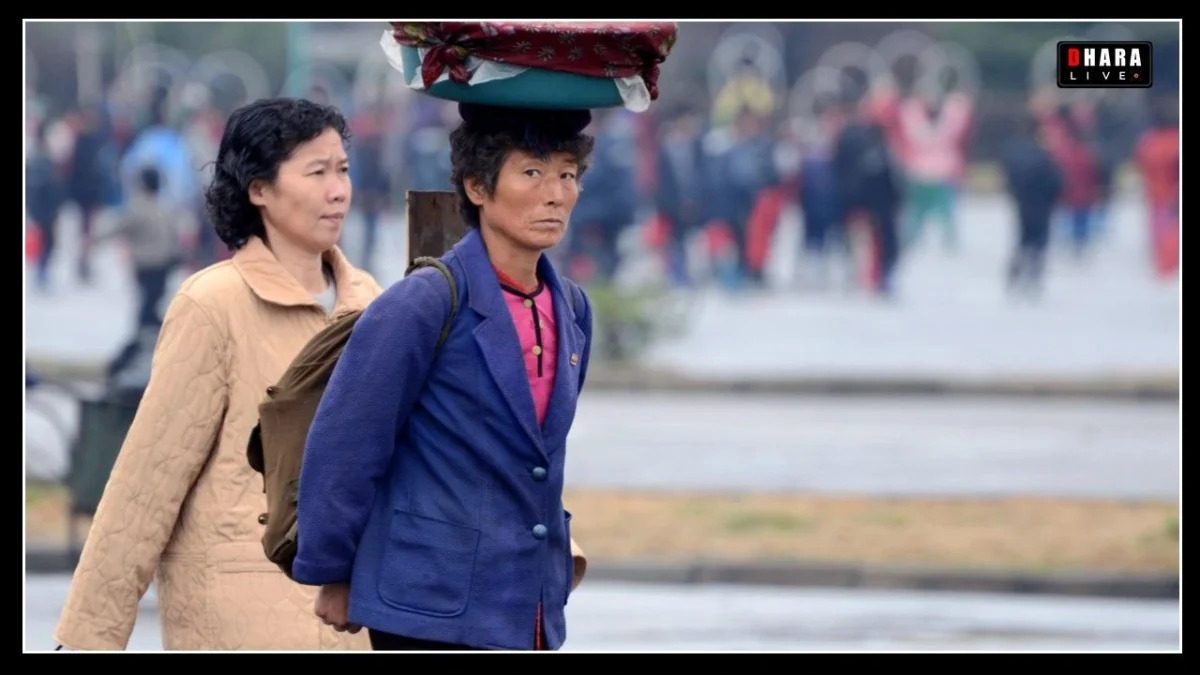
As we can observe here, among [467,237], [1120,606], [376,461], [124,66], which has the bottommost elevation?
[1120,606]

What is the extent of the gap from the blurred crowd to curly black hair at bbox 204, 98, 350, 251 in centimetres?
1807

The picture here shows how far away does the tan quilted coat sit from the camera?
15.3 feet

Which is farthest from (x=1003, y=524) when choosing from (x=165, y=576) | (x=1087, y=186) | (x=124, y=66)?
(x=124, y=66)

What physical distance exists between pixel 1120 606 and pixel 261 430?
5723 millimetres

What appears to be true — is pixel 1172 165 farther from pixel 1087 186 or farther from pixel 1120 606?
pixel 1120 606

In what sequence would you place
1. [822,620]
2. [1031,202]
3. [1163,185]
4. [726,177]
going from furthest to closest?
[726,177]
[1031,202]
[1163,185]
[822,620]

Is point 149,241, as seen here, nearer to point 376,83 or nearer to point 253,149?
point 253,149

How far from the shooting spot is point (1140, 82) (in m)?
7.53

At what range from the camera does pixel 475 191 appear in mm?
4113

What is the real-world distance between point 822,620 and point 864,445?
5102 millimetres

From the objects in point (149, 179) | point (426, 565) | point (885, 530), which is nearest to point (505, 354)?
point (426, 565)

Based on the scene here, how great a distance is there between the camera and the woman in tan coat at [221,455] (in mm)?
4680

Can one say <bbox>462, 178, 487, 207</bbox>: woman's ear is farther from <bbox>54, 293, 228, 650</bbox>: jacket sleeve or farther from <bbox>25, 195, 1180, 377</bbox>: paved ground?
<bbox>25, 195, 1180, 377</bbox>: paved ground

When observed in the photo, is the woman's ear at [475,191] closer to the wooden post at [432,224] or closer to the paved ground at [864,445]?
the wooden post at [432,224]
